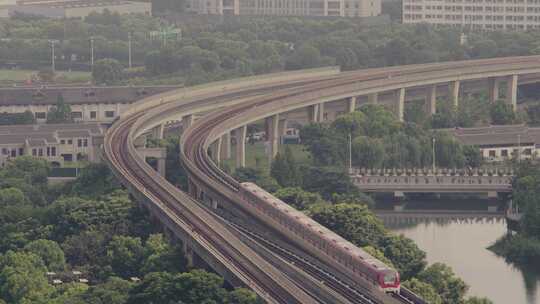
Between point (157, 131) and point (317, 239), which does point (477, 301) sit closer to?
point (317, 239)

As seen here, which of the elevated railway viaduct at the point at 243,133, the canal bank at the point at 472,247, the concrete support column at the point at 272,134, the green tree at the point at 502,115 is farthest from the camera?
the green tree at the point at 502,115

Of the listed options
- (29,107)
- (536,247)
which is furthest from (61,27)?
(536,247)

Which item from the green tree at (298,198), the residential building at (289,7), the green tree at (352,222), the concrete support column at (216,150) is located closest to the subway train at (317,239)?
the green tree at (352,222)

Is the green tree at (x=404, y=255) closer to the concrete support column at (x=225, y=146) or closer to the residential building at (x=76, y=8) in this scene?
the concrete support column at (x=225, y=146)

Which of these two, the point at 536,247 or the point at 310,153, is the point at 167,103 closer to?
the point at 310,153

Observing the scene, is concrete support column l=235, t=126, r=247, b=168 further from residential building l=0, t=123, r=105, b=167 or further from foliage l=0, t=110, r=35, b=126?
foliage l=0, t=110, r=35, b=126

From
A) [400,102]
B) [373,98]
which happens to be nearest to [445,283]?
[400,102]

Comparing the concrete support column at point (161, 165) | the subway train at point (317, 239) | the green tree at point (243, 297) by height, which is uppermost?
the concrete support column at point (161, 165)
